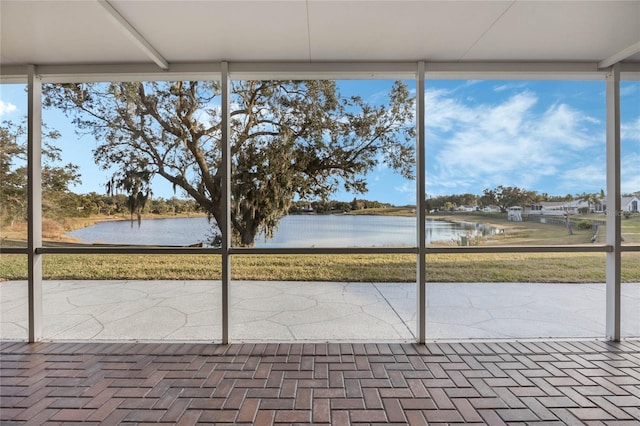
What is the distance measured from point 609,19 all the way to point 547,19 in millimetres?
440

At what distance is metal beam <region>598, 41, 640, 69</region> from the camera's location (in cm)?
247

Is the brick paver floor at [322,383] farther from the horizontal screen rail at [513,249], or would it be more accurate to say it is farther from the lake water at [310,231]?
the lake water at [310,231]

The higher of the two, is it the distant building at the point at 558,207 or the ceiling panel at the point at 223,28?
the ceiling panel at the point at 223,28

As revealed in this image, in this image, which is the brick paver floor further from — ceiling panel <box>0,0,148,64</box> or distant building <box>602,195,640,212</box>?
ceiling panel <box>0,0,148,64</box>

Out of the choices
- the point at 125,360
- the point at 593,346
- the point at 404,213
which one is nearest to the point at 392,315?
the point at 404,213

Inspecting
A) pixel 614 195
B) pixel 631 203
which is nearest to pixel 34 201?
pixel 614 195

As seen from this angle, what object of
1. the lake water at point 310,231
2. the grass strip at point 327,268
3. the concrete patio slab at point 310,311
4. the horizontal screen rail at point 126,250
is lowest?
the concrete patio slab at point 310,311

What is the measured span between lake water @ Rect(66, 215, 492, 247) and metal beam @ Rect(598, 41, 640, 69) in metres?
1.77

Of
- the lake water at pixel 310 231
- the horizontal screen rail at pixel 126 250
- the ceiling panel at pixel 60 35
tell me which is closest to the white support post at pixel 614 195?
the lake water at pixel 310 231

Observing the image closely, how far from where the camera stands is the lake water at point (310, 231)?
3072mm

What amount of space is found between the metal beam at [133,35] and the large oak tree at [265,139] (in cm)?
70

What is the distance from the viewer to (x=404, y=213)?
320 centimetres

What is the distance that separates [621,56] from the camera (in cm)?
256

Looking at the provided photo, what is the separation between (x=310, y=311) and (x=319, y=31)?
297cm
